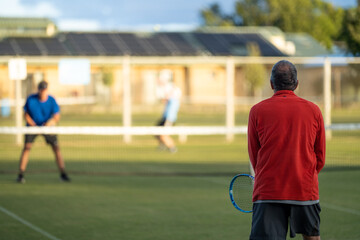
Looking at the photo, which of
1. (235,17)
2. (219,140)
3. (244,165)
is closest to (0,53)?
(219,140)

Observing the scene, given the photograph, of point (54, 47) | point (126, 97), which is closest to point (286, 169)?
point (126, 97)

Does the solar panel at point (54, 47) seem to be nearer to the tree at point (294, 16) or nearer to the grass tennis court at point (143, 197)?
the grass tennis court at point (143, 197)

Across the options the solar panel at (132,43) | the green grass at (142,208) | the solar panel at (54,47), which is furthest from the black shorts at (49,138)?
the solar panel at (132,43)

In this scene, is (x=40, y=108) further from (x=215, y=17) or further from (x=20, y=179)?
(x=215, y=17)

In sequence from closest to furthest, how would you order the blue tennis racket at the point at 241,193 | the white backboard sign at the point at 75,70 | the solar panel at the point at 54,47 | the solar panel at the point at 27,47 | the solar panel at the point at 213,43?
the blue tennis racket at the point at 241,193
the white backboard sign at the point at 75,70
the solar panel at the point at 27,47
the solar panel at the point at 54,47
the solar panel at the point at 213,43

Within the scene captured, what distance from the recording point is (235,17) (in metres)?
94.9

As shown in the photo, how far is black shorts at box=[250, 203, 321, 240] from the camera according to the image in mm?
4680

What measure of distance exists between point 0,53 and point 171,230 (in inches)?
1441

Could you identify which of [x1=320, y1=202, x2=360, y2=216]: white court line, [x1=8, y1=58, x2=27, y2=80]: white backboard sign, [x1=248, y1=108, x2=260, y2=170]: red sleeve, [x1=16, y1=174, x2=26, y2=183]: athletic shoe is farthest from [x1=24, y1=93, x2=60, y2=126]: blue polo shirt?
[x1=248, y1=108, x2=260, y2=170]: red sleeve

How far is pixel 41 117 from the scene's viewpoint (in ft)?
42.6

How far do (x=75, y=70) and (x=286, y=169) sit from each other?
16560mm

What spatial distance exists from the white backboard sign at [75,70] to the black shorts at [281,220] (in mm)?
16225

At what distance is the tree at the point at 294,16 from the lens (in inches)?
3322

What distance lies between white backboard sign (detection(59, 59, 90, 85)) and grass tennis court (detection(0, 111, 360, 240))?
7.84ft
